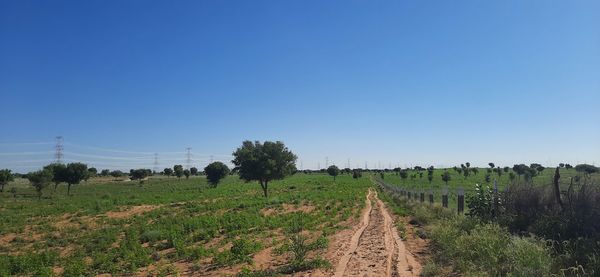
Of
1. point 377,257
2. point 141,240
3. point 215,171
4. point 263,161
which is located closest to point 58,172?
point 215,171

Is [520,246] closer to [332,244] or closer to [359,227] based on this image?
[332,244]

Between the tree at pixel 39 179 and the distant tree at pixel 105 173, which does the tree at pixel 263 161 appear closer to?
the tree at pixel 39 179

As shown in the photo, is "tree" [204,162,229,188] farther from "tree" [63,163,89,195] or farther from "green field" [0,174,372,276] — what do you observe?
"green field" [0,174,372,276]

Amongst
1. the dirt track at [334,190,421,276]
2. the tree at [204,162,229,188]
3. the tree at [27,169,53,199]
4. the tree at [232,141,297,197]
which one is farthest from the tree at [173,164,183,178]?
the dirt track at [334,190,421,276]

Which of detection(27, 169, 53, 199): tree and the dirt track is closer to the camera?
the dirt track

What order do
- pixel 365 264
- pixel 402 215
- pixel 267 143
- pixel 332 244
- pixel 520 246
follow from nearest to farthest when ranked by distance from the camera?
pixel 520 246, pixel 365 264, pixel 332 244, pixel 402 215, pixel 267 143

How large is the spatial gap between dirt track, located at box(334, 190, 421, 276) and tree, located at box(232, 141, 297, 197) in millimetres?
26740

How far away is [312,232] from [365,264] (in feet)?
24.4

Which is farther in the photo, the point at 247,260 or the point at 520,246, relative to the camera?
the point at 247,260

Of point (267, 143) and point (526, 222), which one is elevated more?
point (267, 143)

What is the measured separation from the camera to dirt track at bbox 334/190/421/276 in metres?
10.3

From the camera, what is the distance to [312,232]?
18.5 meters

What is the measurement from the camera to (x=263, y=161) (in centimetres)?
4384

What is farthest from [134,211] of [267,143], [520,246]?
[520,246]
